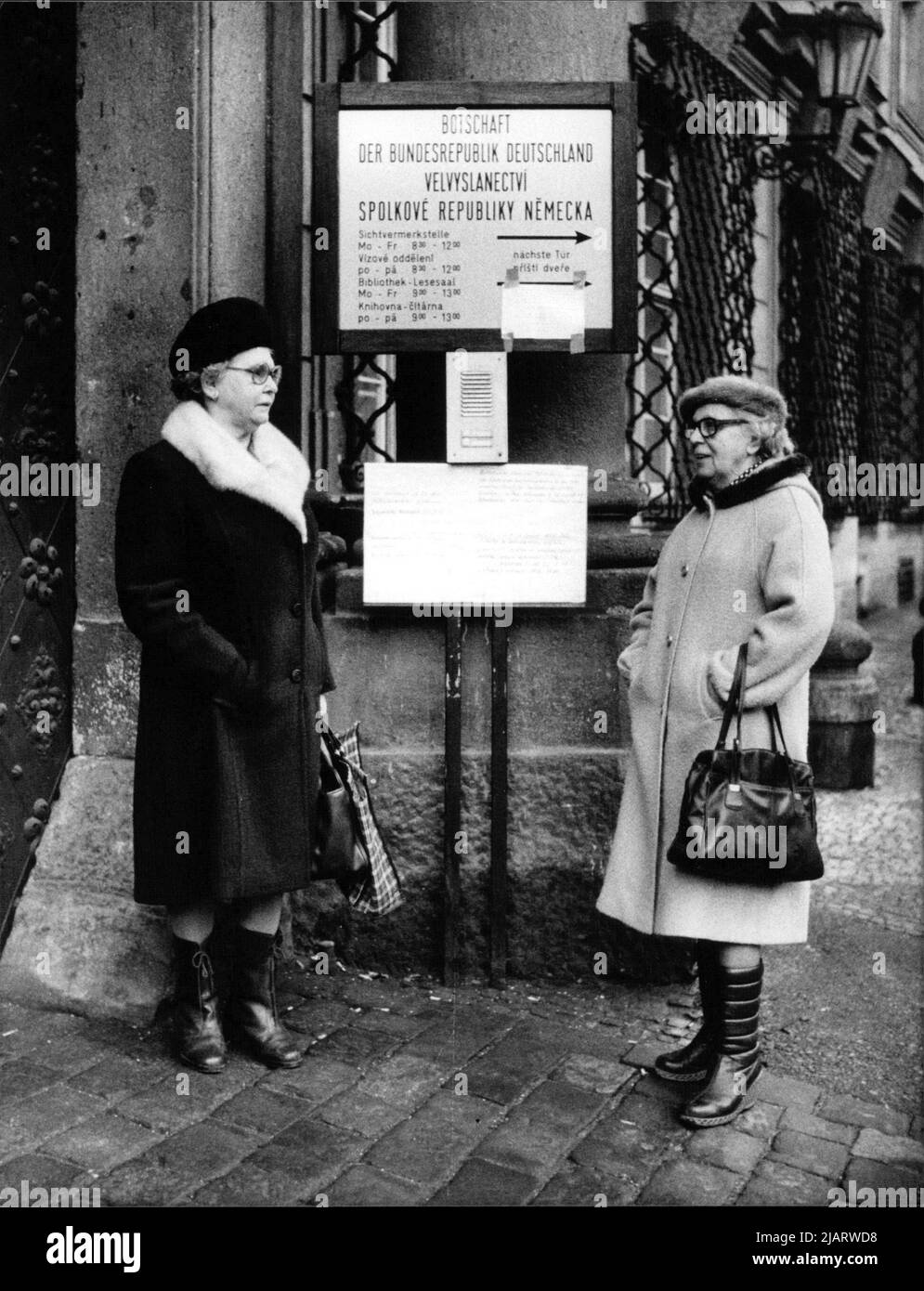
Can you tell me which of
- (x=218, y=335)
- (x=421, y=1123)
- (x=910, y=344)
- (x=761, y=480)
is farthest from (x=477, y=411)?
(x=910, y=344)

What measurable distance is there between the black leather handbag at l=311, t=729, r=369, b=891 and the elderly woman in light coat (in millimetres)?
802

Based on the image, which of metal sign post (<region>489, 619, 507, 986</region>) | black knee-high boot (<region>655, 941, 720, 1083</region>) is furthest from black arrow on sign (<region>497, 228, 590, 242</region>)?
black knee-high boot (<region>655, 941, 720, 1083</region>)

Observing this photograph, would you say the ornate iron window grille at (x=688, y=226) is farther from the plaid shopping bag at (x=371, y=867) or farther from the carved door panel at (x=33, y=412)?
the plaid shopping bag at (x=371, y=867)

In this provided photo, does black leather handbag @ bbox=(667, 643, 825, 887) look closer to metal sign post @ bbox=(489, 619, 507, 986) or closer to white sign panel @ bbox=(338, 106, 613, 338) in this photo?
metal sign post @ bbox=(489, 619, 507, 986)

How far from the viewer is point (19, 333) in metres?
4.41

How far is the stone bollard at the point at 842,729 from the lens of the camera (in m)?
6.89

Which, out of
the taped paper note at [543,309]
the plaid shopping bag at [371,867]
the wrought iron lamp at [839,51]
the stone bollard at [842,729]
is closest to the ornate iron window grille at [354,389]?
the taped paper note at [543,309]

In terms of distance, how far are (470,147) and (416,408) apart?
881mm

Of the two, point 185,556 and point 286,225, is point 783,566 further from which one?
point 286,225

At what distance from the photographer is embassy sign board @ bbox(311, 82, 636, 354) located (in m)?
4.16

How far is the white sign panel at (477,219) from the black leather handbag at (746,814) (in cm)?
147

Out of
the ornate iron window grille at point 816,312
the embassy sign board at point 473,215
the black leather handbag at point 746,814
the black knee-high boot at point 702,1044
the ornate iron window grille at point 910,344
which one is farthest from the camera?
the ornate iron window grille at point 910,344

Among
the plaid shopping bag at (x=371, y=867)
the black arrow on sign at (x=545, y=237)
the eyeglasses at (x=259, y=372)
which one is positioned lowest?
the plaid shopping bag at (x=371, y=867)

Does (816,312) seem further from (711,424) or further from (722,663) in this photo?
(722,663)
